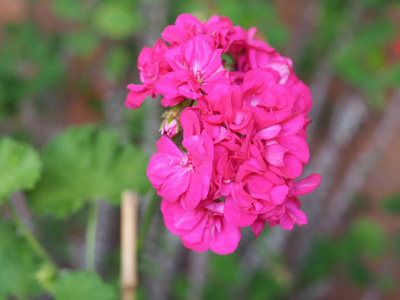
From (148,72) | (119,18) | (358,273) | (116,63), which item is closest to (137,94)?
(148,72)

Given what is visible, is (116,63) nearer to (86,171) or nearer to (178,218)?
(86,171)

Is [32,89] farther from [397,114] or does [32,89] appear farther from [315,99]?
[397,114]

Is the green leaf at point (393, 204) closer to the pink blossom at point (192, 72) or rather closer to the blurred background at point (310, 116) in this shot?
the blurred background at point (310, 116)

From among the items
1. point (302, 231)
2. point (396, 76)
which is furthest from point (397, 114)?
point (302, 231)

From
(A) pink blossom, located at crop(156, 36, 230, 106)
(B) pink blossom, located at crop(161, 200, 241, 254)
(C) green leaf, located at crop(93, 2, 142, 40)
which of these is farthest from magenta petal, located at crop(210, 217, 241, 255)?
(C) green leaf, located at crop(93, 2, 142, 40)

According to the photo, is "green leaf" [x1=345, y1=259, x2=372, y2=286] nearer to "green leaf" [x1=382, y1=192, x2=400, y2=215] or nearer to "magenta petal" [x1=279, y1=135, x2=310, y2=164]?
"green leaf" [x1=382, y1=192, x2=400, y2=215]
